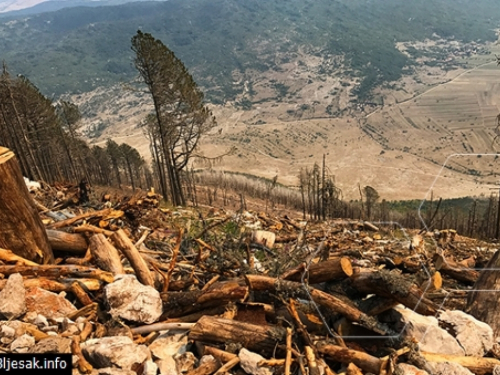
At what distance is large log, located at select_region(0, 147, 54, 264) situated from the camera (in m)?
4.34

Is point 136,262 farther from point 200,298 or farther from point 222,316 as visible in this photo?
point 222,316

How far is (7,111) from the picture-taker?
83.9 feet

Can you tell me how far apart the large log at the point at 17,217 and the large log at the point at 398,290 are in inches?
161

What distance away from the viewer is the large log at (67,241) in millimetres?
5309

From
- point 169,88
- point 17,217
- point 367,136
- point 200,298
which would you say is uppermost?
point 169,88

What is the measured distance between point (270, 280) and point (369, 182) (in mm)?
96962

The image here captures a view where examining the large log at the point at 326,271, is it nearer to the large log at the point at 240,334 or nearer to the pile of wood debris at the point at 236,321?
the pile of wood debris at the point at 236,321

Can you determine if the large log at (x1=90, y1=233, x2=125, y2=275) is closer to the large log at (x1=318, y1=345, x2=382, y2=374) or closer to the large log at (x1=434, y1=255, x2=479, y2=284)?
the large log at (x1=318, y1=345, x2=382, y2=374)

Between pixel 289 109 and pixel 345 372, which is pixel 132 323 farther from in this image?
pixel 289 109

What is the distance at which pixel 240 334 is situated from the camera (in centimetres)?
381

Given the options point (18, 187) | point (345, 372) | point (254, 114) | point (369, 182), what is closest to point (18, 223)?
point (18, 187)

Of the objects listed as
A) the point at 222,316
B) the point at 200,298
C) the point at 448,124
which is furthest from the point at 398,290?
the point at 448,124

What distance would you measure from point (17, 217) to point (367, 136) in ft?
491

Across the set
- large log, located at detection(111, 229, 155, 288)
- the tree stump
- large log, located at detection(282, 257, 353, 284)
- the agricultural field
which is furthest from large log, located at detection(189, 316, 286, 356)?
the agricultural field
